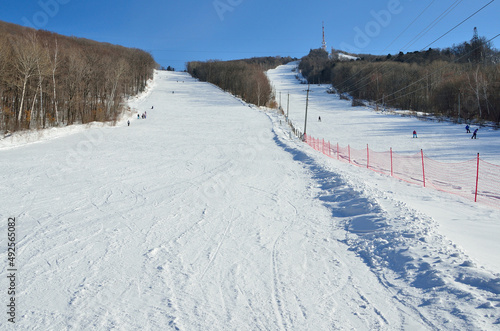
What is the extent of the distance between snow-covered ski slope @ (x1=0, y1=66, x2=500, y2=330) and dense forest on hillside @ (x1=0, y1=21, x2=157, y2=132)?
21785mm

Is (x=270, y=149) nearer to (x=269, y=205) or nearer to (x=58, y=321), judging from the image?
(x=269, y=205)

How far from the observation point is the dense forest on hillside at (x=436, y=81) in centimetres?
4991

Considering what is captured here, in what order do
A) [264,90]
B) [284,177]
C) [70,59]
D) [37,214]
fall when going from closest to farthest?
[37,214] < [284,177] < [70,59] < [264,90]

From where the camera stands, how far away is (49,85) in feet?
107

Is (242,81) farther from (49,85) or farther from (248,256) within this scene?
(248,256)

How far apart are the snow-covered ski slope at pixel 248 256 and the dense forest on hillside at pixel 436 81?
22.1m

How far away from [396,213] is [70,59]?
126ft

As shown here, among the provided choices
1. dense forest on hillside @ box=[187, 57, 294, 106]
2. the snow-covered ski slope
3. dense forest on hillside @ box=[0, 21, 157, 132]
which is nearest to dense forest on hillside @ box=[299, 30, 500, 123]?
the snow-covered ski slope

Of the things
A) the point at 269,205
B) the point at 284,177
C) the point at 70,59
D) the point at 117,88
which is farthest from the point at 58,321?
the point at 117,88

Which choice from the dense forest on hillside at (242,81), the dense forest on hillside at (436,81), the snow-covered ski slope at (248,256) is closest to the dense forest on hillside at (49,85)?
the snow-covered ski slope at (248,256)

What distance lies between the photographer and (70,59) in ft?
112

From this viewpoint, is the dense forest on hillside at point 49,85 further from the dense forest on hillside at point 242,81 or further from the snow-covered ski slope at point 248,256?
the dense forest on hillside at point 242,81

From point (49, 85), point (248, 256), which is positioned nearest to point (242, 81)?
point (49, 85)

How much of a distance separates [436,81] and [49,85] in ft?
251
